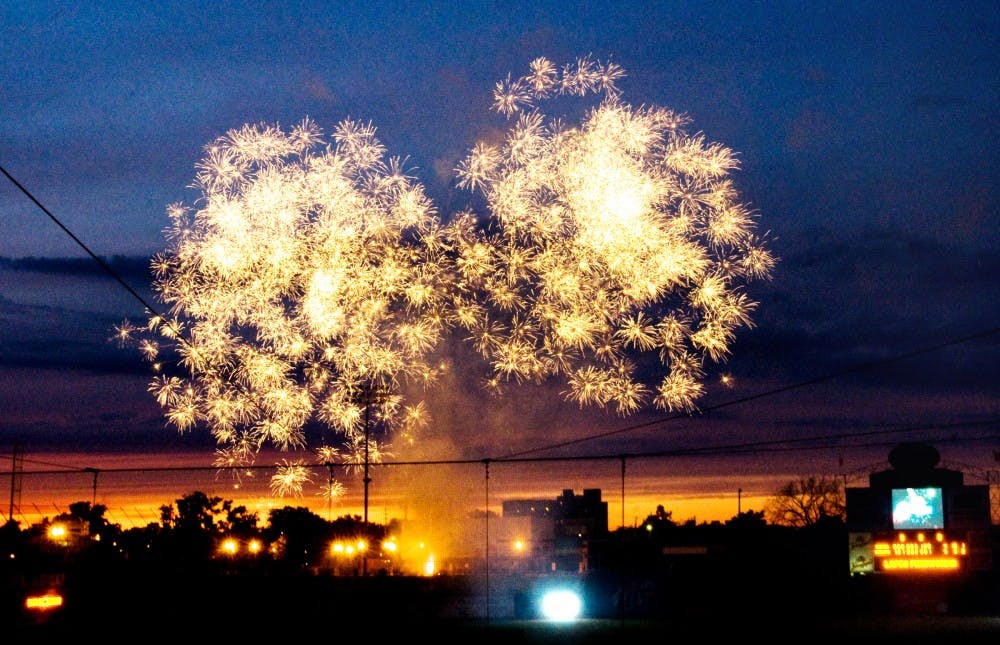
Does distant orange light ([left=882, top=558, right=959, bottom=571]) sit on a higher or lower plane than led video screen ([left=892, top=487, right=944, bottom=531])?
lower

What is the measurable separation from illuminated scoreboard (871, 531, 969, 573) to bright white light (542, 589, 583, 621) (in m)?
18.2

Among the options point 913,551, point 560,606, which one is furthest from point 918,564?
point 560,606

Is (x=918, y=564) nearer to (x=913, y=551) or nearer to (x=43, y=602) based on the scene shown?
(x=913, y=551)

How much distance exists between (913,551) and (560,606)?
21.1m

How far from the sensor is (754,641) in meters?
35.1

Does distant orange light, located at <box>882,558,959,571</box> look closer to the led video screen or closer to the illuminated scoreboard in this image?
the illuminated scoreboard

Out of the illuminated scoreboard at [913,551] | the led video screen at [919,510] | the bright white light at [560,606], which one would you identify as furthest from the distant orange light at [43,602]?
the led video screen at [919,510]

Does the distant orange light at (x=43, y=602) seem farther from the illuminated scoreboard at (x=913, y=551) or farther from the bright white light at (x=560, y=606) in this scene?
the illuminated scoreboard at (x=913, y=551)

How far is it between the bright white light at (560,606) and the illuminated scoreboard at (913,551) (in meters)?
18.2

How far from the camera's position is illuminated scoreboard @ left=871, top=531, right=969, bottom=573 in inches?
2398

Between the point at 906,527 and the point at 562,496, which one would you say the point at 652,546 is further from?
the point at 562,496

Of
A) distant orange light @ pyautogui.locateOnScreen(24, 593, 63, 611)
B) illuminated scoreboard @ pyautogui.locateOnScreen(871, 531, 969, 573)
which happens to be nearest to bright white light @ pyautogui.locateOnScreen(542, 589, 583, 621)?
illuminated scoreboard @ pyautogui.locateOnScreen(871, 531, 969, 573)

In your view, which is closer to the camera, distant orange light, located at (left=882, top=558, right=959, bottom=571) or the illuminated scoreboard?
distant orange light, located at (left=882, top=558, right=959, bottom=571)

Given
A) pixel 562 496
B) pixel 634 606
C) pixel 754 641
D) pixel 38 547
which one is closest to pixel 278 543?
pixel 562 496
